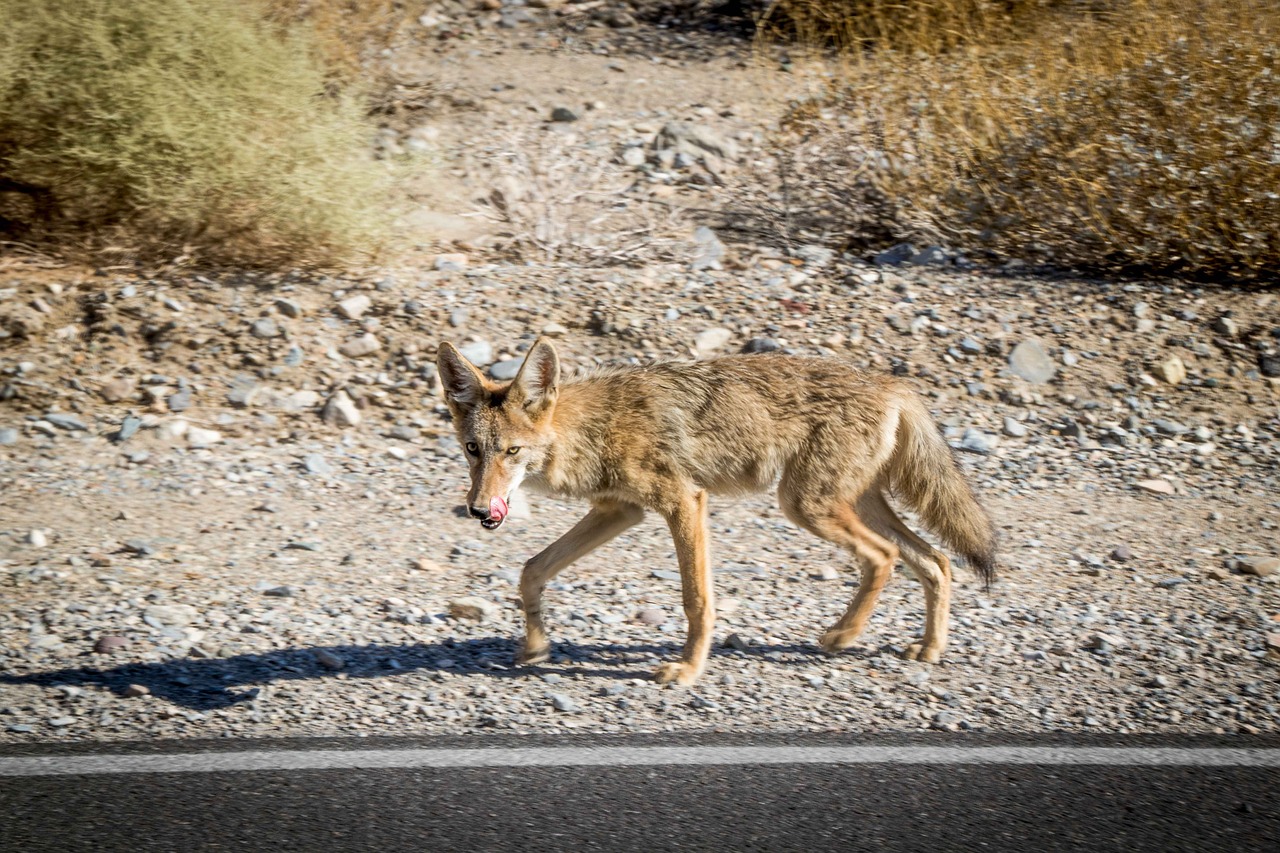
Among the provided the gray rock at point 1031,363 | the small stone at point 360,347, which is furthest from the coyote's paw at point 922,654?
the small stone at point 360,347

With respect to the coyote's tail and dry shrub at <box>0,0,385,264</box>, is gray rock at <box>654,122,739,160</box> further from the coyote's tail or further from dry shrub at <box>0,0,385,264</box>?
the coyote's tail

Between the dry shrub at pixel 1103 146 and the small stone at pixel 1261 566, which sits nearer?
the small stone at pixel 1261 566

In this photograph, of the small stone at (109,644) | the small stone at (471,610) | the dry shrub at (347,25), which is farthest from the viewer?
the dry shrub at (347,25)

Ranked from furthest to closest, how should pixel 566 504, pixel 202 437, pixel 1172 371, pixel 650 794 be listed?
pixel 1172 371 < pixel 202 437 < pixel 566 504 < pixel 650 794

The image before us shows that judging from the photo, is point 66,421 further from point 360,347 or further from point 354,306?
point 354,306

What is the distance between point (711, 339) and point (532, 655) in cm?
335

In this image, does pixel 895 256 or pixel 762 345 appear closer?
pixel 762 345

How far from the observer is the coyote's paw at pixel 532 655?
4613 mm

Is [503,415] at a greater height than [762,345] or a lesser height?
lesser

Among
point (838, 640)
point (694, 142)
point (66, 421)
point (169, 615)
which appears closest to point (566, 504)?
point (838, 640)

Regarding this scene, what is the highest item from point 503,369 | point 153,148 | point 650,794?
point 153,148

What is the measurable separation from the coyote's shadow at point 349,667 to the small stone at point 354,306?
3298 millimetres

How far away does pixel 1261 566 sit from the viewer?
18.2ft

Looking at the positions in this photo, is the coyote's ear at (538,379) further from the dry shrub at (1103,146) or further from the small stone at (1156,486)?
the dry shrub at (1103,146)
